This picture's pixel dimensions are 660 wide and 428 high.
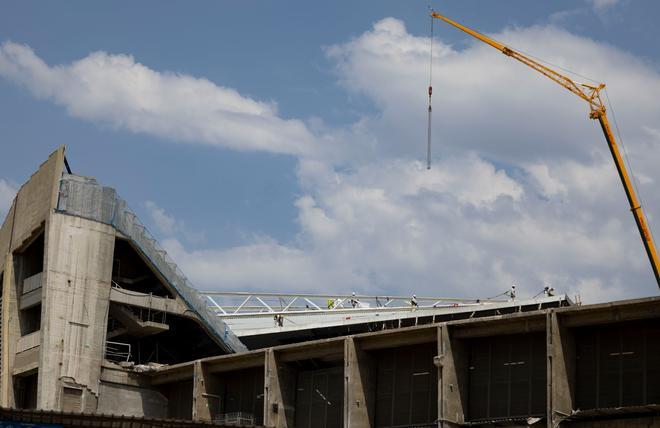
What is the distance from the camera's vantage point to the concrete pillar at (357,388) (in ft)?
245

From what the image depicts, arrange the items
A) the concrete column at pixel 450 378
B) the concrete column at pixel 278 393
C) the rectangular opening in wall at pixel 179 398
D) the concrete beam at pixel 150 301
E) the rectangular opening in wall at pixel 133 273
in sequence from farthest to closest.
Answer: the rectangular opening in wall at pixel 133 273
the rectangular opening in wall at pixel 179 398
the concrete beam at pixel 150 301
the concrete column at pixel 278 393
the concrete column at pixel 450 378

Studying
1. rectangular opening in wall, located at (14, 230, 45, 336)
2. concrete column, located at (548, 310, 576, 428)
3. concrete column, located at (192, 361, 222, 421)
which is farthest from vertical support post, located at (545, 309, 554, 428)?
rectangular opening in wall, located at (14, 230, 45, 336)

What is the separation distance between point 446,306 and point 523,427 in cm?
3317

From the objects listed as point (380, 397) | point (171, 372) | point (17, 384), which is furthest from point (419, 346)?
point (17, 384)

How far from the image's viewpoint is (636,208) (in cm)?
10244

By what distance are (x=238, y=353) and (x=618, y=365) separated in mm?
28664

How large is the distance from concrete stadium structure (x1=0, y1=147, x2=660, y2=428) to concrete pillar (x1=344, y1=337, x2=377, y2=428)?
90 mm

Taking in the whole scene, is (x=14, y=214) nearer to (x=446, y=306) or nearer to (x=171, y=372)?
(x=171, y=372)

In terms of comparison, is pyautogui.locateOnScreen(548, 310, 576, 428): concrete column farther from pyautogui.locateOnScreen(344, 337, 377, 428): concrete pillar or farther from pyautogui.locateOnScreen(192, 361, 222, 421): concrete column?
pyautogui.locateOnScreen(192, 361, 222, 421): concrete column

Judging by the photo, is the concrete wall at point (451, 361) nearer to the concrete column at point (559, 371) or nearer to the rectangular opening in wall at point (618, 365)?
the concrete column at point (559, 371)

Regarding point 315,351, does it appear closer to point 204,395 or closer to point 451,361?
point 204,395

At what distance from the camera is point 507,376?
229 feet

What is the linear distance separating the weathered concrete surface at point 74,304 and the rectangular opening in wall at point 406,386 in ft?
67.7

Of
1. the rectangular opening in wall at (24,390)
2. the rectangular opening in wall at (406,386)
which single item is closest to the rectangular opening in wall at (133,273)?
the rectangular opening in wall at (24,390)
